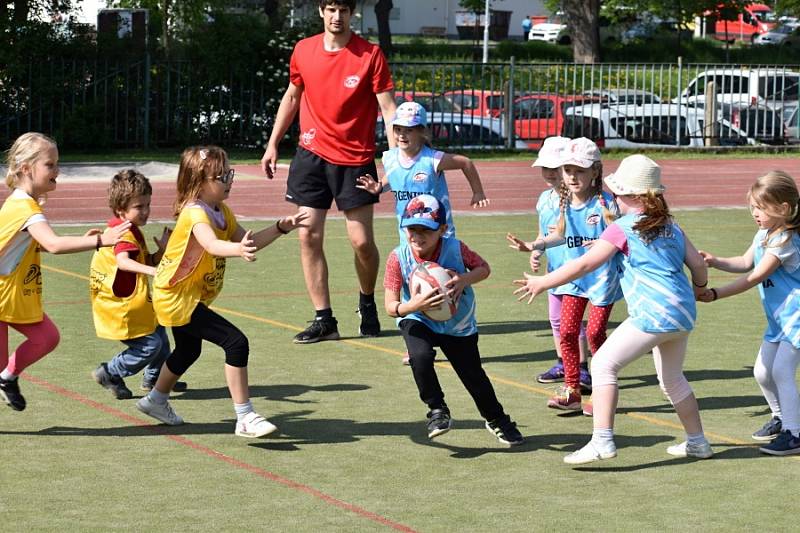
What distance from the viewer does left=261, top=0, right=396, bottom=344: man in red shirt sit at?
1073 centimetres

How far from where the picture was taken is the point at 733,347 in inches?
409

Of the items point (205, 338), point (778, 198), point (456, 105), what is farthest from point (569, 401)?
point (456, 105)

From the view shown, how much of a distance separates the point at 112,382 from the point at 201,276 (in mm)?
1296

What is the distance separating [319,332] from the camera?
10602 millimetres

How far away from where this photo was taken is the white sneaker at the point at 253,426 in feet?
24.5

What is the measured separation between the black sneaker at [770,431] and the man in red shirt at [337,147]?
386 centimetres

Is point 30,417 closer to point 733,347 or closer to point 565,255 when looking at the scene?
point 565,255

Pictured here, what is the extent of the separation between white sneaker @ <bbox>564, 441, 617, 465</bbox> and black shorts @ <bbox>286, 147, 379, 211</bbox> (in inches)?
160

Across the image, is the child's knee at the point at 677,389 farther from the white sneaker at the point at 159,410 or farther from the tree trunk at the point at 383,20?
the tree trunk at the point at 383,20

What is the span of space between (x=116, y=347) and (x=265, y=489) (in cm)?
386

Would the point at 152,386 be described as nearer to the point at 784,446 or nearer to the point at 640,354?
the point at 640,354

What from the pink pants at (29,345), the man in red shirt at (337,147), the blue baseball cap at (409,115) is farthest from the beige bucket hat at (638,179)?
the man in red shirt at (337,147)

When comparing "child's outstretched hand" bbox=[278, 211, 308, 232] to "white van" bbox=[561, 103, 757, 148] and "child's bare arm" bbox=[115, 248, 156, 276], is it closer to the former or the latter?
"child's bare arm" bbox=[115, 248, 156, 276]

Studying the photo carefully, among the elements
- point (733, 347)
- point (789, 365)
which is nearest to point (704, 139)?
point (733, 347)
